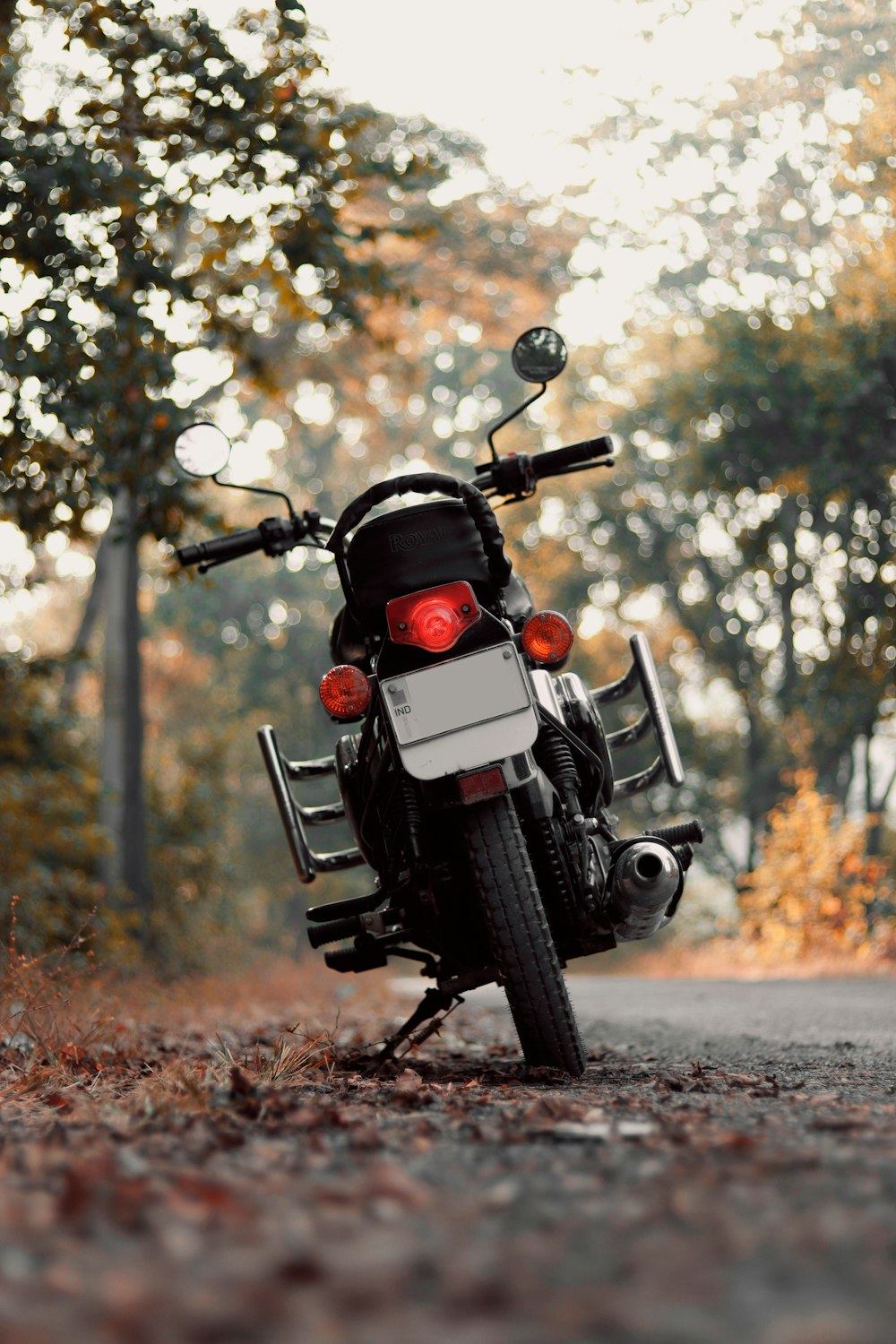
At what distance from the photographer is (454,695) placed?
161 inches

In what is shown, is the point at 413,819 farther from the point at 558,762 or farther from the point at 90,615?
the point at 90,615

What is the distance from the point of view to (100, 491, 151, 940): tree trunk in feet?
51.1

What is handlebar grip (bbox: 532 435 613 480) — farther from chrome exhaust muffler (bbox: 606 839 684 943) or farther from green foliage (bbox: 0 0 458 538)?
green foliage (bbox: 0 0 458 538)

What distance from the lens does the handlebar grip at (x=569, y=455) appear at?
200 inches

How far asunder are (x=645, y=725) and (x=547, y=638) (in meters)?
1.18

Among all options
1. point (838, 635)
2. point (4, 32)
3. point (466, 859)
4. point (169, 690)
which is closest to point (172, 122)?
point (4, 32)

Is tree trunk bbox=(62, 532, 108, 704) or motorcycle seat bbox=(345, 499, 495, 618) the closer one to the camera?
motorcycle seat bbox=(345, 499, 495, 618)

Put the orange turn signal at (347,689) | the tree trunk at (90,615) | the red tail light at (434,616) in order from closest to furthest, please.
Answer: the red tail light at (434,616), the orange turn signal at (347,689), the tree trunk at (90,615)

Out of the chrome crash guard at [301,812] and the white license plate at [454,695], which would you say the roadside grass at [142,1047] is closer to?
the chrome crash guard at [301,812]

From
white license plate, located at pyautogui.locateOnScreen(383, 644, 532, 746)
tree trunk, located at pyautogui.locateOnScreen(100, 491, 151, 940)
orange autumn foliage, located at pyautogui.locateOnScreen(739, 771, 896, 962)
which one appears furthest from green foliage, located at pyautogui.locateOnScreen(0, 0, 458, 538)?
orange autumn foliage, located at pyautogui.locateOnScreen(739, 771, 896, 962)

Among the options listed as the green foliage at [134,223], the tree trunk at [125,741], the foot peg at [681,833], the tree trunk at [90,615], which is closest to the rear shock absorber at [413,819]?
the foot peg at [681,833]

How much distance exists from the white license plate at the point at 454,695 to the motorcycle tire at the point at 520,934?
256 mm

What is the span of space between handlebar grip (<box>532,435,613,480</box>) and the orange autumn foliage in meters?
10.6

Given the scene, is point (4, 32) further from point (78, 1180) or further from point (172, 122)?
point (78, 1180)
